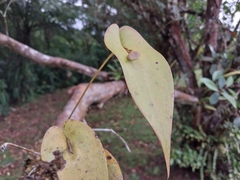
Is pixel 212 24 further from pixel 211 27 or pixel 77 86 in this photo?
pixel 77 86

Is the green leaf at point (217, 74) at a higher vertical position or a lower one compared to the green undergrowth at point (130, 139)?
higher

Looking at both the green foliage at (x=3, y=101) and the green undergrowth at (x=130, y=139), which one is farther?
the green foliage at (x=3, y=101)

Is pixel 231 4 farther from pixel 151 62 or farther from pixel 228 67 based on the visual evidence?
pixel 151 62

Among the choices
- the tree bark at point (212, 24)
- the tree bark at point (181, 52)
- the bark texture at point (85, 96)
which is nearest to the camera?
the bark texture at point (85, 96)

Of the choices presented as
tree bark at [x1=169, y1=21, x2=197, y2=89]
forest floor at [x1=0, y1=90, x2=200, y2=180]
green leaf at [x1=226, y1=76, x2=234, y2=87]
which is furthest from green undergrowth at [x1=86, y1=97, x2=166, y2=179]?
green leaf at [x1=226, y1=76, x2=234, y2=87]

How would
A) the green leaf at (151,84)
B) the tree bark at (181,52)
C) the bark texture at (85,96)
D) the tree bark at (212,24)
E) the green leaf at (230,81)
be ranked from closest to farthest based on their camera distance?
1. the green leaf at (151,84)
2. the bark texture at (85,96)
3. the green leaf at (230,81)
4. the tree bark at (212,24)
5. the tree bark at (181,52)

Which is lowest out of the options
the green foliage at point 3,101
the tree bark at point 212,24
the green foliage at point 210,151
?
the green foliage at point 3,101

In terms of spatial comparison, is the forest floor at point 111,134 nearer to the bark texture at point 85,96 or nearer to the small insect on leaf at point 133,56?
the bark texture at point 85,96

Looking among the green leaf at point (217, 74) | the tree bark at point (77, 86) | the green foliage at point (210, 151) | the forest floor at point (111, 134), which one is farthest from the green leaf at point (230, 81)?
the forest floor at point (111, 134)

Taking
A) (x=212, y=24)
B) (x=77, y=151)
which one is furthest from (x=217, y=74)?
(x=77, y=151)
